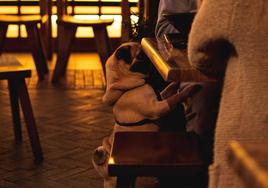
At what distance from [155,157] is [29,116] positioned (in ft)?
6.03

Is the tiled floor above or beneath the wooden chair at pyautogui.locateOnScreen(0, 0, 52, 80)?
beneath

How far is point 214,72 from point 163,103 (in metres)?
0.60

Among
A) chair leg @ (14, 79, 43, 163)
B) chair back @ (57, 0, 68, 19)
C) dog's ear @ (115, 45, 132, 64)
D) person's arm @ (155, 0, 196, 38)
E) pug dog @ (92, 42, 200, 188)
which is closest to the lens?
pug dog @ (92, 42, 200, 188)

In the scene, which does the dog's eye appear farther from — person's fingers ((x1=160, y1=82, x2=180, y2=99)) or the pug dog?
person's fingers ((x1=160, y1=82, x2=180, y2=99))

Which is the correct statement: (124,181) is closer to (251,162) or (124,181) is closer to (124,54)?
(124,54)

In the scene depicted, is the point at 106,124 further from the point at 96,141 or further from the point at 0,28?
the point at 0,28

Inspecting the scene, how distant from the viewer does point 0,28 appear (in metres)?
6.60

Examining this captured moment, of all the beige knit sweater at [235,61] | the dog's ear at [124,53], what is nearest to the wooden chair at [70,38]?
the dog's ear at [124,53]

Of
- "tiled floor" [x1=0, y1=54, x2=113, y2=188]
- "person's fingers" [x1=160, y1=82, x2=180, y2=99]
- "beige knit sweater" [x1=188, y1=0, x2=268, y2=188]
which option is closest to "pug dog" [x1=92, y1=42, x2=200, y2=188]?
"person's fingers" [x1=160, y1=82, x2=180, y2=99]

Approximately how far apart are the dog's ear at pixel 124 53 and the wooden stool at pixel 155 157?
48cm

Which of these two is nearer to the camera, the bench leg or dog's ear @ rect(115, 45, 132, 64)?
the bench leg

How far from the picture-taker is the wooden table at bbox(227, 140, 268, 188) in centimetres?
91

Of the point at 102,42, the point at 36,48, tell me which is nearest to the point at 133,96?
the point at 102,42

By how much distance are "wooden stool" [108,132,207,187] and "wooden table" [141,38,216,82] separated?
0.31 metres
